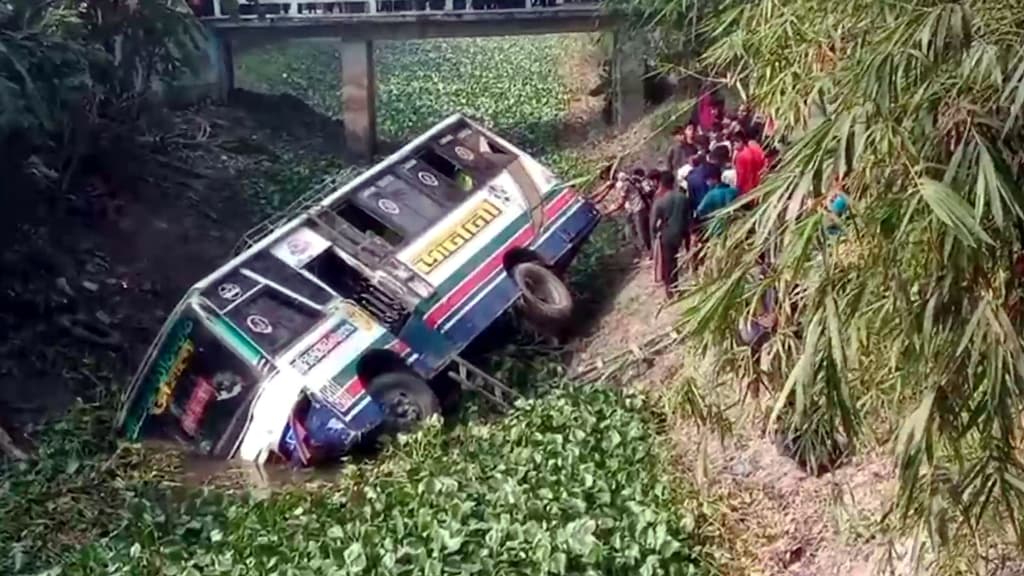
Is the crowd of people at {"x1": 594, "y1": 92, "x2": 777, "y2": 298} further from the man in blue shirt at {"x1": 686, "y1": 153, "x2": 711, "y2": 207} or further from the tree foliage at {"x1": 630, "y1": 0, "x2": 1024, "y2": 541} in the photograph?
the tree foliage at {"x1": 630, "y1": 0, "x2": 1024, "y2": 541}

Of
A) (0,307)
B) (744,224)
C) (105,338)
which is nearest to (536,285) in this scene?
(105,338)

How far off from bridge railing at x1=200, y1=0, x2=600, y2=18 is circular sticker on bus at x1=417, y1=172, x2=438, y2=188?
664cm

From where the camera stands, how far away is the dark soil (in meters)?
11.5

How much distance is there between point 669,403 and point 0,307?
8589mm

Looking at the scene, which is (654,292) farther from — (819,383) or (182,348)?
(819,383)

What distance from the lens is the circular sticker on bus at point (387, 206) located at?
1119 centimetres

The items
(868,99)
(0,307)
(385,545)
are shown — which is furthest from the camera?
(0,307)

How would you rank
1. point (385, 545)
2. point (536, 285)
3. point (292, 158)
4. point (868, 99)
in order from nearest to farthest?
point (868, 99)
point (385, 545)
point (536, 285)
point (292, 158)

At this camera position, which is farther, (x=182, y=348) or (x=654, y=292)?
(x=654, y=292)

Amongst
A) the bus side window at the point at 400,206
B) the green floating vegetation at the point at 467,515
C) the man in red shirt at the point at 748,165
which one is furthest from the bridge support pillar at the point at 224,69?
the man in red shirt at the point at 748,165

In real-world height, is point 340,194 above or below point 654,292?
above

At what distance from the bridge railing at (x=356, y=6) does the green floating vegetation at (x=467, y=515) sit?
9.73 meters

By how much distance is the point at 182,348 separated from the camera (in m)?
9.75

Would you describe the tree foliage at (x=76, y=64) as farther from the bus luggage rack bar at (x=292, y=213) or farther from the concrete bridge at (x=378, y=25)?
the bus luggage rack bar at (x=292, y=213)
